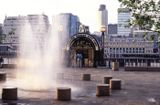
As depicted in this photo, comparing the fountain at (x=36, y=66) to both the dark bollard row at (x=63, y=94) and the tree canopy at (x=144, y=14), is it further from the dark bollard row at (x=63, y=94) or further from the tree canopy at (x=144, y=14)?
the tree canopy at (x=144, y=14)

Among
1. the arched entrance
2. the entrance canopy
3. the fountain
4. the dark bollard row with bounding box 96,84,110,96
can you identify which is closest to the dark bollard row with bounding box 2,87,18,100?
the dark bollard row with bounding box 96,84,110,96

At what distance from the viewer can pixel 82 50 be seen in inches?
2010

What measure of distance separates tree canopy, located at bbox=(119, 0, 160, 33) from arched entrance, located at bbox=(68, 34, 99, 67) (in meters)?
34.1

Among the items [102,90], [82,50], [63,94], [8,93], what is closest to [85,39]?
[82,50]

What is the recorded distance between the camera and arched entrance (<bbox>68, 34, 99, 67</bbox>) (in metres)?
50.0

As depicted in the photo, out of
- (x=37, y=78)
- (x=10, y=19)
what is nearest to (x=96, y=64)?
(x=37, y=78)

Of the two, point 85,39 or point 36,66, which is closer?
point 36,66

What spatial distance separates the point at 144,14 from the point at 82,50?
118 ft

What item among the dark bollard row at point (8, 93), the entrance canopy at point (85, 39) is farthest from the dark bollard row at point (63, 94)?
the entrance canopy at point (85, 39)

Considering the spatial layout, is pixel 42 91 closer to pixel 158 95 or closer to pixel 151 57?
pixel 158 95

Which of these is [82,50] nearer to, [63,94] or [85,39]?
[85,39]

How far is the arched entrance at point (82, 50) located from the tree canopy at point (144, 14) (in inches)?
1341

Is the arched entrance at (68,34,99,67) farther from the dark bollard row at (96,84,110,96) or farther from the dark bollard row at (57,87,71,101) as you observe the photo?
the dark bollard row at (57,87,71,101)

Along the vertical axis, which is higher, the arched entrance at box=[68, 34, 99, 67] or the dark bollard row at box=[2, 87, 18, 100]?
the arched entrance at box=[68, 34, 99, 67]
